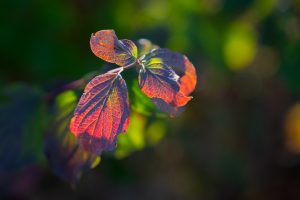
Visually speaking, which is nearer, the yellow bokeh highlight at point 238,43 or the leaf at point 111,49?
the leaf at point 111,49

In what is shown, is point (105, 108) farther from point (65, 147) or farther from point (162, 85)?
point (65, 147)

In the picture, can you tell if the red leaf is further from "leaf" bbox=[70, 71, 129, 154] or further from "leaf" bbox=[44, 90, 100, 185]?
"leaf" bbox=[44, 90, 100, 185]

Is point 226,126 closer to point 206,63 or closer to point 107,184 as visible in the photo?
point 206,63

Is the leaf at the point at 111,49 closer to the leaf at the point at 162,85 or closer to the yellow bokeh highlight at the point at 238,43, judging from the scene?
the leaf at the point at 162,85

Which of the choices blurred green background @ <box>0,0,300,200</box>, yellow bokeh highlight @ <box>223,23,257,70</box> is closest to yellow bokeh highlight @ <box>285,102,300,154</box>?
blurred green background @ <box>0,0,300,200</box>

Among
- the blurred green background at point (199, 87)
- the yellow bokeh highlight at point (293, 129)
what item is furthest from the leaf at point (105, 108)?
the yellow bokeh highlight at point (293, 129)

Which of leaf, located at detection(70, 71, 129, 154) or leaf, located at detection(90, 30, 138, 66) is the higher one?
leaf, located at detection(90, 30, 138, 66)

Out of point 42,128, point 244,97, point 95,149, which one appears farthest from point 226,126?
point 95,149

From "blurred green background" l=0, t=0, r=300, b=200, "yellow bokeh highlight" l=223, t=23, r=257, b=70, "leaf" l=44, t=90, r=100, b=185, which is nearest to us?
"leaf" l=44, t=90, r=100, b=185
